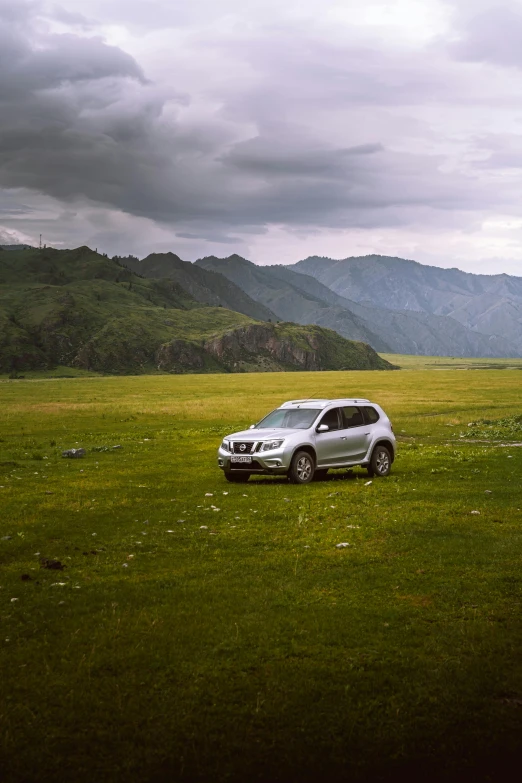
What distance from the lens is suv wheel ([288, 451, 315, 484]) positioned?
78.6ft

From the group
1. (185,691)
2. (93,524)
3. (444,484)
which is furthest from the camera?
(444,484)

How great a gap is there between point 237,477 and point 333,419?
3.79 m

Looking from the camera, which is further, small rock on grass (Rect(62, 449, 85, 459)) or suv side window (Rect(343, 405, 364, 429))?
small rock on grass (Rect(62, 449, 85, 459))

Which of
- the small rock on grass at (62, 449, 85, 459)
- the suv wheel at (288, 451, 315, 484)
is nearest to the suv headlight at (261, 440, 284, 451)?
the suv wheel at (288, 451, 315, 484)

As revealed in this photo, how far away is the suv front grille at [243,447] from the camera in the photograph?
941 inches

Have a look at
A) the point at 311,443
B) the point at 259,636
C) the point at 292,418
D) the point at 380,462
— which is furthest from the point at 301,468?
the point at 259,636

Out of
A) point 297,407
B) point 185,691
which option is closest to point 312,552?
point 185,691

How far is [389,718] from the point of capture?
23.0ft

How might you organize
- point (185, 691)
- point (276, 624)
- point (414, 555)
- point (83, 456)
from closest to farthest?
point (185, 691)
point (276, 624)
point (414, 555)
point (83, 456)

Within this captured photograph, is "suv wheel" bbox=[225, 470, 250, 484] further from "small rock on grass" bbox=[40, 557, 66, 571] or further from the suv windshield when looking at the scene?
"small rock on grass" bbox=[40, 557, 66, 571]

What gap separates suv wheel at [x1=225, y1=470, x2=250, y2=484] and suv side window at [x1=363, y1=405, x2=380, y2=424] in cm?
475

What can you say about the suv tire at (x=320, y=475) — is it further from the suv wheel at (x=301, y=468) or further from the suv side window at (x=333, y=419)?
the suv side window at (x=333, y=419)

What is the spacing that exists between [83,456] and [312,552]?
853 inches

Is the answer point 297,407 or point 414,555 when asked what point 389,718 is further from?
point 297,407
